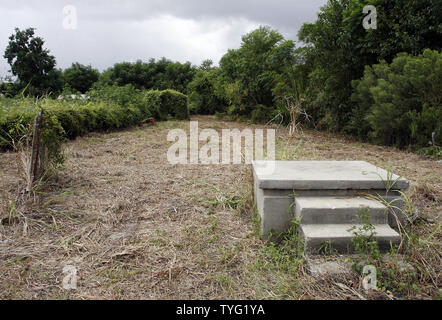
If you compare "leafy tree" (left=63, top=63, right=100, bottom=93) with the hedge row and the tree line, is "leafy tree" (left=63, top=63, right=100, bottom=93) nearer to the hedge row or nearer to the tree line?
the hedge row

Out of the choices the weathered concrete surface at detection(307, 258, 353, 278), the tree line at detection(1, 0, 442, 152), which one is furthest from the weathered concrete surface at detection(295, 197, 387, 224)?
the tree line at detection(1, 0, 442, 152)

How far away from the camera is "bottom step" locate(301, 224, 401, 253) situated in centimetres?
173

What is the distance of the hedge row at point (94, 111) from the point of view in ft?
14.2

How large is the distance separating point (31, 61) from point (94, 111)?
15.3 meters

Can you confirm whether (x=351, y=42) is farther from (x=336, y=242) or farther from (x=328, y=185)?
(x=336, y=242)

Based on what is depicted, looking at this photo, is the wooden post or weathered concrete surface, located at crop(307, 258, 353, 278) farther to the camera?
the wooden post

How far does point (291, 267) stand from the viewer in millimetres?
1711

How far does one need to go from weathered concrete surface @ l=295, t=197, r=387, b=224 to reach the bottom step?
54 millimetres

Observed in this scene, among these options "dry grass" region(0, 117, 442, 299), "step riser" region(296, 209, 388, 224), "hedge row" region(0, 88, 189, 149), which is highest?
"hedge row" region(0, 88, 189, 149)

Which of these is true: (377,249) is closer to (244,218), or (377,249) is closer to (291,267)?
(291,267)

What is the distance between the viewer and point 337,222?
1.85 meters

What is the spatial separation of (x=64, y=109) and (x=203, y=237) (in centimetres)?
508

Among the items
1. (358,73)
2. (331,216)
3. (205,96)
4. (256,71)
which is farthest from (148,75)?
(331,216)
